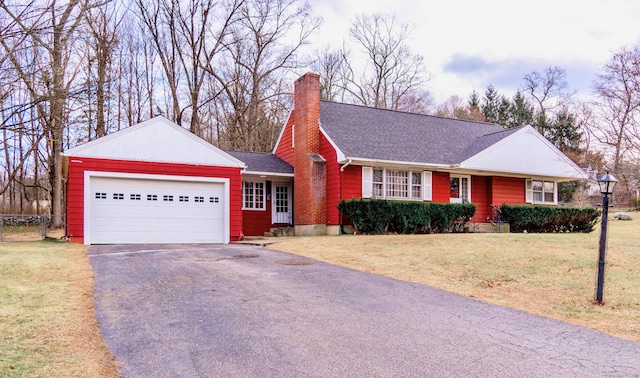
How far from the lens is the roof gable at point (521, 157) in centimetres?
2059

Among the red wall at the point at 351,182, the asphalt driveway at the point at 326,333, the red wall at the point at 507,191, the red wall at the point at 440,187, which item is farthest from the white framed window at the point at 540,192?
the asphalt driveway at the point at 326,333

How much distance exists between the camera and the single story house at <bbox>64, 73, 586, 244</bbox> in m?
15.7

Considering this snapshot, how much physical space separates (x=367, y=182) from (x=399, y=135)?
147 inches

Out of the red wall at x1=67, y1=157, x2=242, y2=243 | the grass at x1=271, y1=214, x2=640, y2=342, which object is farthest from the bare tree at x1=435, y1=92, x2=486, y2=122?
the grass at x1=271, y1=214, x2=640, y2=342

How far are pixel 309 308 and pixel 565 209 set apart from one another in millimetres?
17864

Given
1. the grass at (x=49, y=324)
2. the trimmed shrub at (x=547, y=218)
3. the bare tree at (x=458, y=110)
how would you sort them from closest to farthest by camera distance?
the grass at (x=49, y=324)
the trimmed shrub at (x=547, y=218)
the bare tree at (x=458, y=110)

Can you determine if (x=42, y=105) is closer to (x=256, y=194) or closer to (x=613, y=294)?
(x=256, y=194)

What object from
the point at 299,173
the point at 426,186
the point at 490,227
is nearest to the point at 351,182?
the point at 299,173

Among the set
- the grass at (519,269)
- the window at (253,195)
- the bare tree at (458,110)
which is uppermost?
the bare tree at (458,110)

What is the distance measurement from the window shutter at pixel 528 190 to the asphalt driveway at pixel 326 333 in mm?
16121

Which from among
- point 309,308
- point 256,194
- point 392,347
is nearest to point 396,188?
point 256,194

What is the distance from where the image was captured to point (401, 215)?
17.8m

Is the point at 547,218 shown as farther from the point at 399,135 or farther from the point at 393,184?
the point at 399,135

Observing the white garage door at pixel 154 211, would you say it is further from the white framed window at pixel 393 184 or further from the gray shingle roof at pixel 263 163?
the white framed window at pixel 393 184
